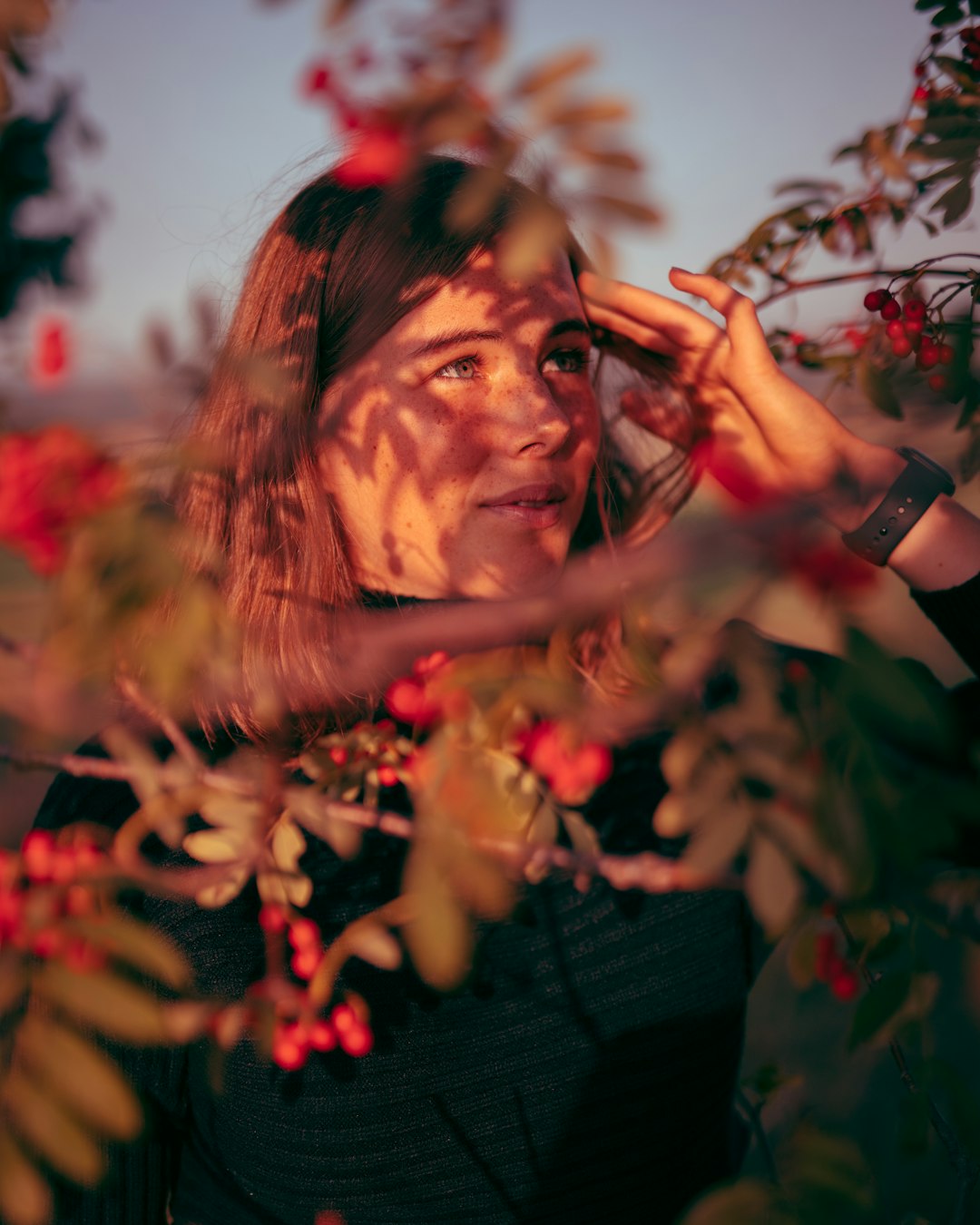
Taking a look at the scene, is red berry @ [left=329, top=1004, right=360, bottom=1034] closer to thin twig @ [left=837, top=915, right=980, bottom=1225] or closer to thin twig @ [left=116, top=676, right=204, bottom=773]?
thin twig @ [left=116, top=676, right=204, bottom=773]

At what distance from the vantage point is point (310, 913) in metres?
1.38

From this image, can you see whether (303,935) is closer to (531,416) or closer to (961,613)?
(531,416)

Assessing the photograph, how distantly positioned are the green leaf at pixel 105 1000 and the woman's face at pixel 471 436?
0.98m

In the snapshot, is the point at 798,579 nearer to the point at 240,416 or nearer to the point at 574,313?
the point at 574,313

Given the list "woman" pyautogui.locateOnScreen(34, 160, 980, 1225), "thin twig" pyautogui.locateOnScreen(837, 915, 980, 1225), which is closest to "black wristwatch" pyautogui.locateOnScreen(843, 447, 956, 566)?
"woman" pyautogui.locateOnScreen(34, 160, 980, 1225)

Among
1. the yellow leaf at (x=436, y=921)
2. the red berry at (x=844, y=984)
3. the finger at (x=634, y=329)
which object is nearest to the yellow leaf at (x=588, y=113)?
the yellow leaf at (x=436, y=921)

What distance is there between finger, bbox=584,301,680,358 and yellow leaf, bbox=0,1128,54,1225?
1850 mm

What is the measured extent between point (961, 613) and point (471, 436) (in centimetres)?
102

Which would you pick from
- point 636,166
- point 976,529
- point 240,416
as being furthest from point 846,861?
point 240,416

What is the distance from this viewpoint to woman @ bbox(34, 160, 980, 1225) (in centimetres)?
139

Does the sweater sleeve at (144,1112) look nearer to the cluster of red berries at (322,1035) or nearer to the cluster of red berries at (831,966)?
the cluster of red berries at (322,1035)

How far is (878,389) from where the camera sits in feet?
4.53

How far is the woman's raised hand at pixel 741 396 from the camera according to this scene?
1688 mm

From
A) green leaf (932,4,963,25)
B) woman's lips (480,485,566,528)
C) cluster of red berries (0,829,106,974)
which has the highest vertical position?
green leaf (932,4,963,25)
